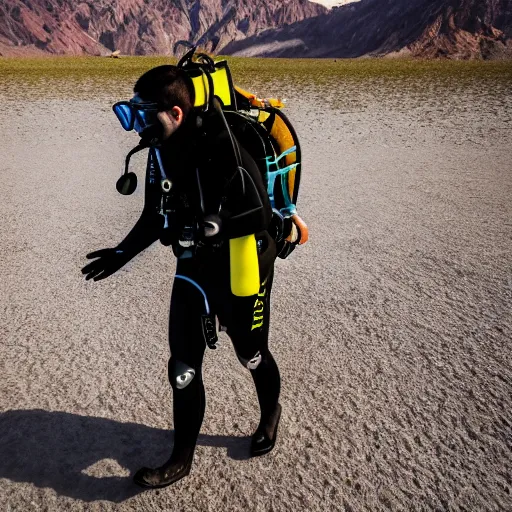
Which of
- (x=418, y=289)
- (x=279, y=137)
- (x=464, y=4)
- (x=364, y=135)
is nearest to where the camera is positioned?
(x=279, y=137)

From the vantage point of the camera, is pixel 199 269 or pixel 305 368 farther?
pixel 305 368

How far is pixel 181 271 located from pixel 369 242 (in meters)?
4.10

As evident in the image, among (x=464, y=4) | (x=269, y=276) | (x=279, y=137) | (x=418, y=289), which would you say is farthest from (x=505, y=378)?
(x=464, y=4)

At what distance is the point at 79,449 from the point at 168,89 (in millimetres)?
2310

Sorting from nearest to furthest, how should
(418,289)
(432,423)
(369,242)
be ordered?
(432,423) < (418,289) < (369,242)

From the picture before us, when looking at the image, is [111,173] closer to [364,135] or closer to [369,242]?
[369,242]

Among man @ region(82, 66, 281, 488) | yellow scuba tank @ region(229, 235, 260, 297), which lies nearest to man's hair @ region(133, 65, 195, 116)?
man @ region(82, 66, 281, 488)

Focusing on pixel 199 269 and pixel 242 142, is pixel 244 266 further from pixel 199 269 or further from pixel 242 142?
pixel 242 142

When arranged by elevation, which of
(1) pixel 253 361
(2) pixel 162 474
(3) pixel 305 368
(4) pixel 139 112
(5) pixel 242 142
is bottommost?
(3) pixel 305 368

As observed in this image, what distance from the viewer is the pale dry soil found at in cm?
277

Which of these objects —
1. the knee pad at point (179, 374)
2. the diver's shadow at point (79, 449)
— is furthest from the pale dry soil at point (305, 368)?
the knee pad at point (179, 374)

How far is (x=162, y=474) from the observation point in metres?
2.69

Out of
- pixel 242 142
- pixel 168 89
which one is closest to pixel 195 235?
pixel 242 142

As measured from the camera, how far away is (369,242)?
6105 mm
